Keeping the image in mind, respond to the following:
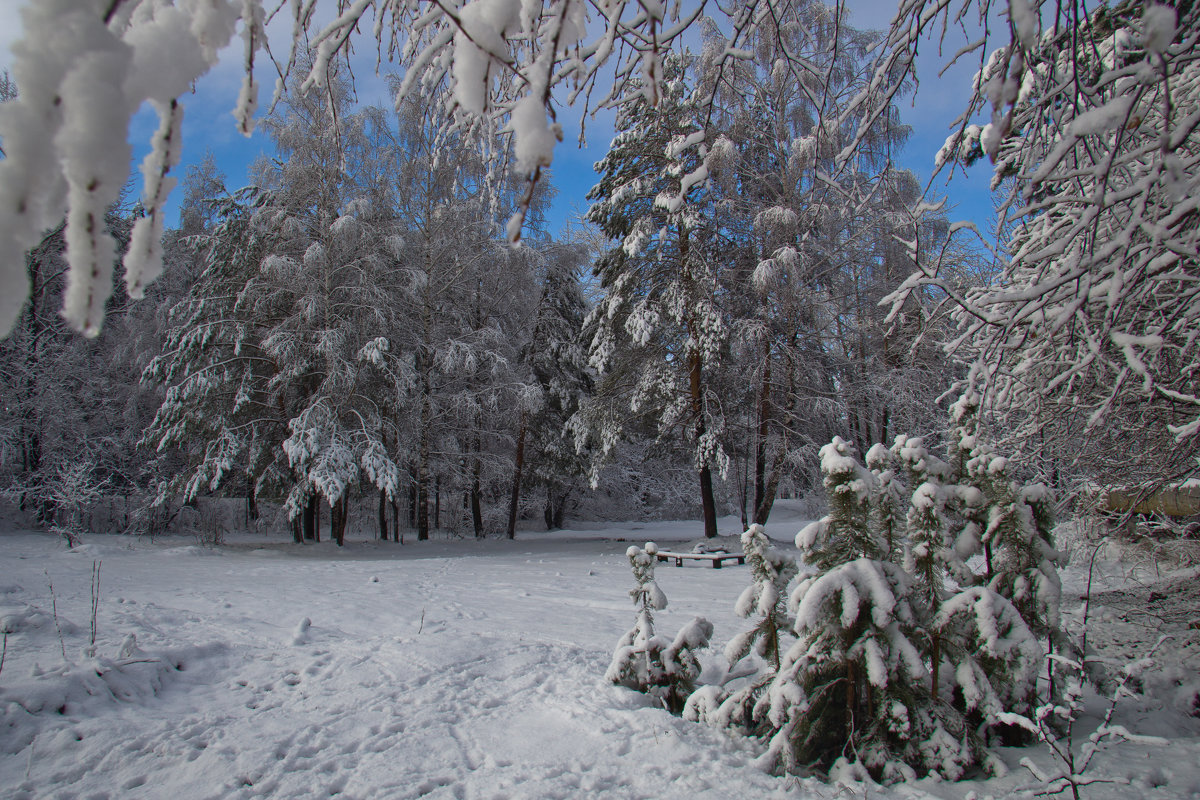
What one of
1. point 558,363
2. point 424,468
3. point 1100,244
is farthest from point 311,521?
point 1100,244

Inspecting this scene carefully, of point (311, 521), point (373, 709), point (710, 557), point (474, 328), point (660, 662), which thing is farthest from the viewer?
point (474, 328)

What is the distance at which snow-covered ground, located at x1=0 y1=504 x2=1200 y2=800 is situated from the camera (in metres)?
2.71

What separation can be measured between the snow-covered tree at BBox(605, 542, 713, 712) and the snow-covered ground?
128mm

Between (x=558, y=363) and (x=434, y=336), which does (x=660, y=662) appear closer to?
(x=434, y=336)

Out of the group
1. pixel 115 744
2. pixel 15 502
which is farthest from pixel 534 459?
pixel 115 744

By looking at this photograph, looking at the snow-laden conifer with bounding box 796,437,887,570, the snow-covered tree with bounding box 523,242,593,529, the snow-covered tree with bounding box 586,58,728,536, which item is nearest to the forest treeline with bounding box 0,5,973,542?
the snow-covered tree with bounding box 586,58,728,536

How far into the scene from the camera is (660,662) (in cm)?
373

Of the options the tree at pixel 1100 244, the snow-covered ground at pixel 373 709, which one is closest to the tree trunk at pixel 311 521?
the snow-covered ground at pixel 373 709

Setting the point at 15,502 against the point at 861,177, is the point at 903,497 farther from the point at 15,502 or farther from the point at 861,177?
the point at 15,502

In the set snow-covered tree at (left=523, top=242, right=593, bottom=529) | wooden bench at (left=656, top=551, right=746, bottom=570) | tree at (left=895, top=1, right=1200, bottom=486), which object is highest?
snow-covered tree at (left=523, top=242, right=593, bottom=529)

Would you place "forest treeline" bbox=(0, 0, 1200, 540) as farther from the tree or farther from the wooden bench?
the tree

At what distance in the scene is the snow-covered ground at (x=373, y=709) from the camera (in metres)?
2.71

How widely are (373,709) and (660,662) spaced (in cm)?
170

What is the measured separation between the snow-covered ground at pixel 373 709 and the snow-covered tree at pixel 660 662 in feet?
0.42
